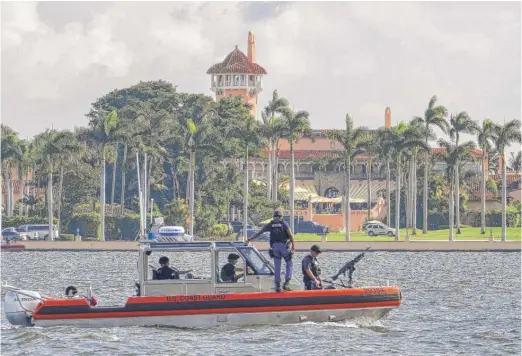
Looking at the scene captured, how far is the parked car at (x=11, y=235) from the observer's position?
98681mm

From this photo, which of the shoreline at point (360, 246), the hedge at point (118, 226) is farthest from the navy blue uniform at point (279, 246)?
the hedge at point (118, 226)

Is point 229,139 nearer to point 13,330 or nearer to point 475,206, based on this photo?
point 475,206

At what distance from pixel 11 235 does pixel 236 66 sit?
171 feet

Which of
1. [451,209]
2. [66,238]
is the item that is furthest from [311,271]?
[451,209]

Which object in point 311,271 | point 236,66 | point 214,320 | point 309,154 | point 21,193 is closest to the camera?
point 214,320

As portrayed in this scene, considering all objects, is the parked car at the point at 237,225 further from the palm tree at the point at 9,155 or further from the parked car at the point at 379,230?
the palm tree at the point at 9,155

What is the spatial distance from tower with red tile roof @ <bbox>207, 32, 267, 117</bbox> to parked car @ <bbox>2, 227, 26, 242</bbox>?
161 ft

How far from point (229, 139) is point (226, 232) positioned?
924 centimetres

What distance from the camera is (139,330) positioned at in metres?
32.9

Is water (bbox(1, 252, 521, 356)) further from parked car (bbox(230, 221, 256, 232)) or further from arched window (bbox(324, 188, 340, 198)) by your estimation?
arched window (bbox(324, 188, 340, 198))

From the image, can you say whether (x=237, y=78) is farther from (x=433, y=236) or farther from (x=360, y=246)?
(x=360, y=246)

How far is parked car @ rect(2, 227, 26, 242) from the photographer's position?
3885 inches

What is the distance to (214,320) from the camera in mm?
33125

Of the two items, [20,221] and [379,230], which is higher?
[20,221]
